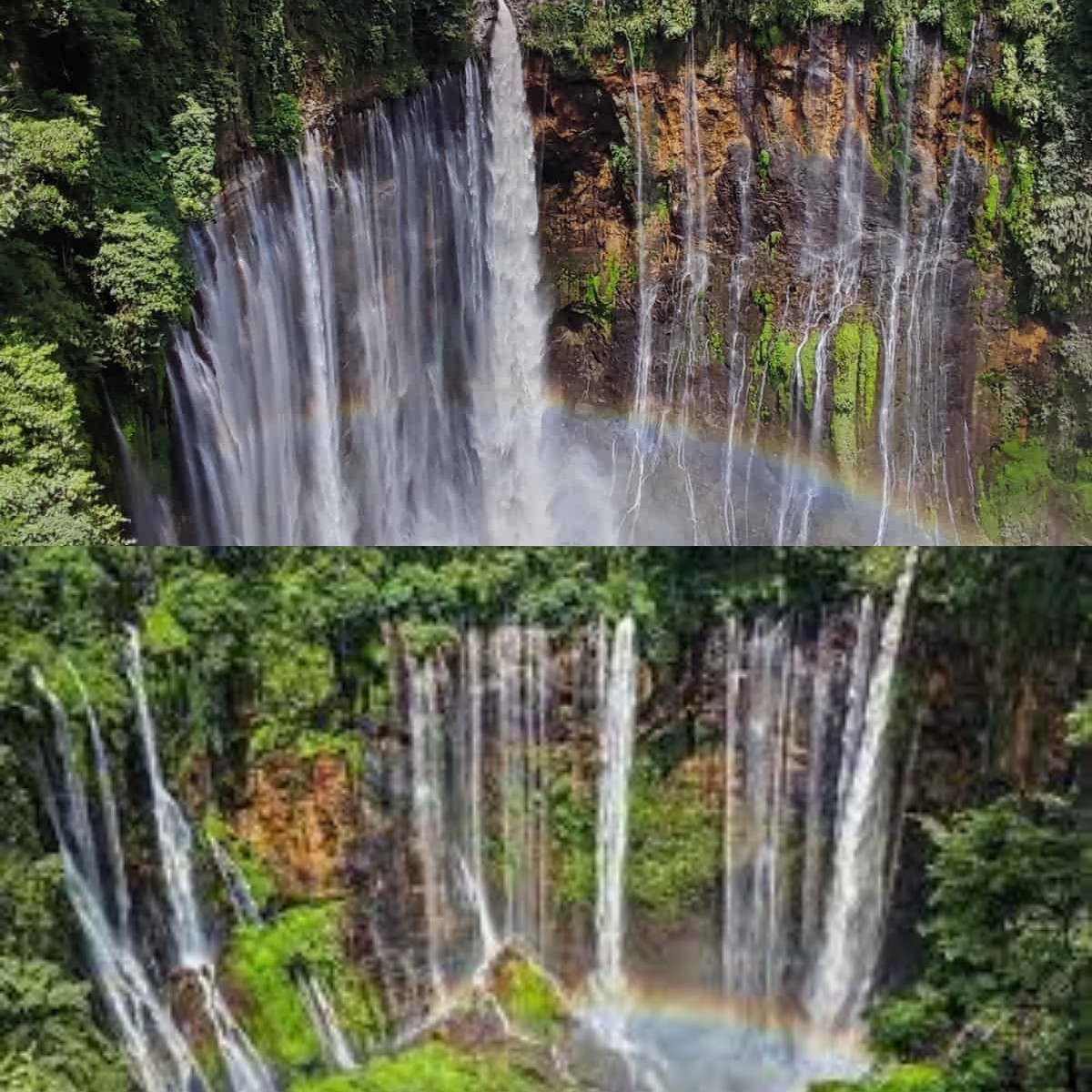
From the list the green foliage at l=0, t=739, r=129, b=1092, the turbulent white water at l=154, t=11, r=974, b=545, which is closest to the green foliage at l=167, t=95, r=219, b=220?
the turbulent white water at l=154, t=11, r=974, b=545

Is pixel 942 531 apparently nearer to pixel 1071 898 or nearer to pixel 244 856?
pixel 1071 898

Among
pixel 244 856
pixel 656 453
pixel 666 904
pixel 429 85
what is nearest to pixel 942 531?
pixel 656 453

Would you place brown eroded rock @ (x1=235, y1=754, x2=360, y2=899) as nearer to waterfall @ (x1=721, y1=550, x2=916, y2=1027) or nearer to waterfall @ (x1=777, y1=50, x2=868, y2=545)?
waterfall @ (x1=721, y1=550, x2=916, y2=1027)

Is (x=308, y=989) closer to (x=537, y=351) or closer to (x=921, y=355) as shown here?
(x=537, y=351)

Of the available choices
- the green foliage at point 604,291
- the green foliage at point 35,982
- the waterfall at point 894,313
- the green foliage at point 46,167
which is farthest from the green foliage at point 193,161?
the waterfall at point 894,313

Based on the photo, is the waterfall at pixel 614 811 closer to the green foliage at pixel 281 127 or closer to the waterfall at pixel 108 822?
the waterfall at pixel 108 822

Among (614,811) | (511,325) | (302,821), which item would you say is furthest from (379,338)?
(614,811)
